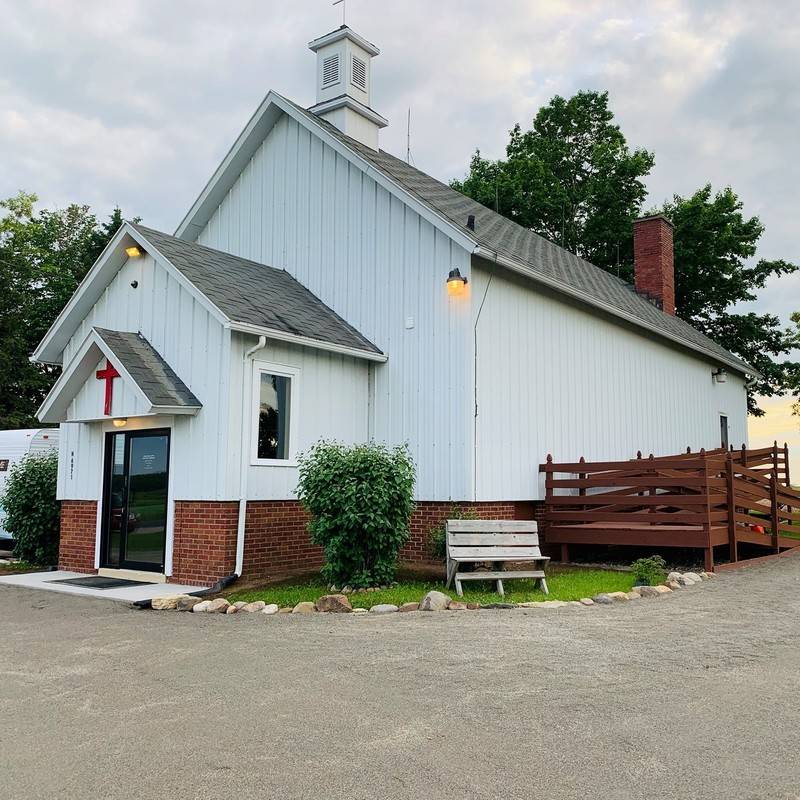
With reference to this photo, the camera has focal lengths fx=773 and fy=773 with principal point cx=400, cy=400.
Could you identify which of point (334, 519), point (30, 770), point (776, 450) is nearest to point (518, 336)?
point (334, 519)

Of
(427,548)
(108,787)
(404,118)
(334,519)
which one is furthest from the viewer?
(404,118)

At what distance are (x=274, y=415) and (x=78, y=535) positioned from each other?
3.86 m

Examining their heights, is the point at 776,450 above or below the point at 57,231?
below

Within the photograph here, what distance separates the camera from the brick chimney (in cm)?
2336

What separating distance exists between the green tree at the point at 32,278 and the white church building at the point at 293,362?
1720 centimetres

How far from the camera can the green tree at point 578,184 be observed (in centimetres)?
3272

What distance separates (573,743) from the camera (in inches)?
172

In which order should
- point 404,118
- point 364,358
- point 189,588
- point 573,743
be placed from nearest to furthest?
A: point 573,743, point 189,588, point 364,358, point 404,118

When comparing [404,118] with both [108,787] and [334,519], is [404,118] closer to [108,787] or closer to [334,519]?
[334,519]

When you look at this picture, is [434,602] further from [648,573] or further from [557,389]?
[557,389]

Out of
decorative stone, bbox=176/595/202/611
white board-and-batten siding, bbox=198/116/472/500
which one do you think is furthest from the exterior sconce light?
decorative stone, bbox=176/595/202/611

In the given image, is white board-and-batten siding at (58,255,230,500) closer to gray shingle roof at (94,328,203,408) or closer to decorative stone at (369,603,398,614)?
gray shingle roof at (94,328,203,408)

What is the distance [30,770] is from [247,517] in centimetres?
632

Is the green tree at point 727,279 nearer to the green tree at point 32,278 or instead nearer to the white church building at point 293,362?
the white church building at point 293,362
